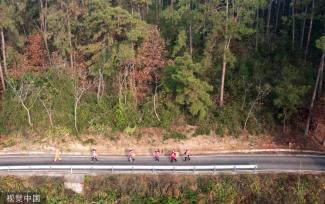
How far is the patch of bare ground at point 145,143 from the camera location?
1506 inches

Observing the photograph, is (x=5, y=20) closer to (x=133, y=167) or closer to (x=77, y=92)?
(x=77, y=92)

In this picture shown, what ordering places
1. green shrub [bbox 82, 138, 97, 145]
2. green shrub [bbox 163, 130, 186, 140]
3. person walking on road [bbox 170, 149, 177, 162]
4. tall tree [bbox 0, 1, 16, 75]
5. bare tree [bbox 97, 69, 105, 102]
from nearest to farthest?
1. person walking on road [bbox 170, 149, 177, 162]
2. green shrub [bbox 82, 138, 97, 145]
3. green shrub [bbox 163, 130, 186, 140]
4. tall tree [bbox 0, 1, 16, 75]
5. bare tree [bbox 97, 69, 105, 102]

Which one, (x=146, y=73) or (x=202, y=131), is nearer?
(x=202, y=131)

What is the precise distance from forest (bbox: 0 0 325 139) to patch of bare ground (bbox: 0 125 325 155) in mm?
1004

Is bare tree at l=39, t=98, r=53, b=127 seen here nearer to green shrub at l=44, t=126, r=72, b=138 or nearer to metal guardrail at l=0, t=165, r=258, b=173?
green shrub at l=44, t=126, r=72, b=138

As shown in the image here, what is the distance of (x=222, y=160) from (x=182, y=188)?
5.02m

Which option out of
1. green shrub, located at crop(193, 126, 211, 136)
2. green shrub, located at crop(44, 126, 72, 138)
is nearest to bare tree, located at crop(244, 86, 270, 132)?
green shrub, located at crop(193, 126, 211, 136)

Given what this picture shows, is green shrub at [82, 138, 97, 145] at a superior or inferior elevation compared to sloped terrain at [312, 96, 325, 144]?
inferior

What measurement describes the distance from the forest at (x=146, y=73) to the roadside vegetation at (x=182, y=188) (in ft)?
23.7

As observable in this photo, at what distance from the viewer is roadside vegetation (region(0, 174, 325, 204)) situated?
3250 centimetres

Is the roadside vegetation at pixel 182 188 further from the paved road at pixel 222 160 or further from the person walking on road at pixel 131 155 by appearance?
the person walking on road at pixel 131 155

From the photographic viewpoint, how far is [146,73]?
139 feet

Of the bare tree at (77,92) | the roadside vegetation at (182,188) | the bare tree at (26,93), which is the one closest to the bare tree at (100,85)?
the bare tree at (77,92)

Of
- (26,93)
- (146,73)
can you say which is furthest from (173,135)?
→ (26,93)
